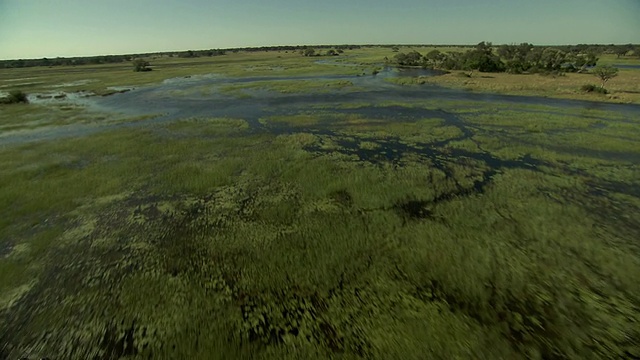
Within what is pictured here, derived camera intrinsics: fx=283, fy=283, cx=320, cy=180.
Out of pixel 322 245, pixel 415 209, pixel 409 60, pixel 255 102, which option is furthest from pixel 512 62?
pixel 322 245

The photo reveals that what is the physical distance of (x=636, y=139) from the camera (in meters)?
24.4

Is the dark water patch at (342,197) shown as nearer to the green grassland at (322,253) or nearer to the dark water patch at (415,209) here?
the green grassland at (322,253)

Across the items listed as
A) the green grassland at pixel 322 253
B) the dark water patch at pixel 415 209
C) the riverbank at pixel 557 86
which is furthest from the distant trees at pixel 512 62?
the dark water patch at pixel 415 209

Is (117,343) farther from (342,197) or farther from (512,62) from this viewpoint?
(512,62)

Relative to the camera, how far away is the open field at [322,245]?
330 inches

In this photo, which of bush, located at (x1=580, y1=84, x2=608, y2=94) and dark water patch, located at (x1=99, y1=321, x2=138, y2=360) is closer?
dark water patch, located at (x1=99, y1=321, x2=138, y2=360)

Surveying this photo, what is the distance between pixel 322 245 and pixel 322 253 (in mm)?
539

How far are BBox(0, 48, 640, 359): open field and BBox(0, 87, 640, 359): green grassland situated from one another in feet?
0.25

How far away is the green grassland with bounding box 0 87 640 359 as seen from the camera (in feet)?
27.4

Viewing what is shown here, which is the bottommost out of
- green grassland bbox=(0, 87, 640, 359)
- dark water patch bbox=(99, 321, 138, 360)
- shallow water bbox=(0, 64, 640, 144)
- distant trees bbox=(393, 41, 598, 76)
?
dark water patch bbox=(99, 321, 138, 360)

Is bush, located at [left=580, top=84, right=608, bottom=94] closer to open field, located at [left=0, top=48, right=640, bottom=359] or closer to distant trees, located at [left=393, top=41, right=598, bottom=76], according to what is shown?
open field, located at [left=0, top=48, right=640, bottom=359]

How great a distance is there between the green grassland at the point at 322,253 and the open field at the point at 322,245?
0.08 metres

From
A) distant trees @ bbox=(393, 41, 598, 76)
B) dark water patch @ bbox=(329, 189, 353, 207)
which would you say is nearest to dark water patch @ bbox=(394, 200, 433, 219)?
dark water patch @ bbox=(329, 189, 353, 207)

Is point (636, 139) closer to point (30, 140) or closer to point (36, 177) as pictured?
point (36, 177)
